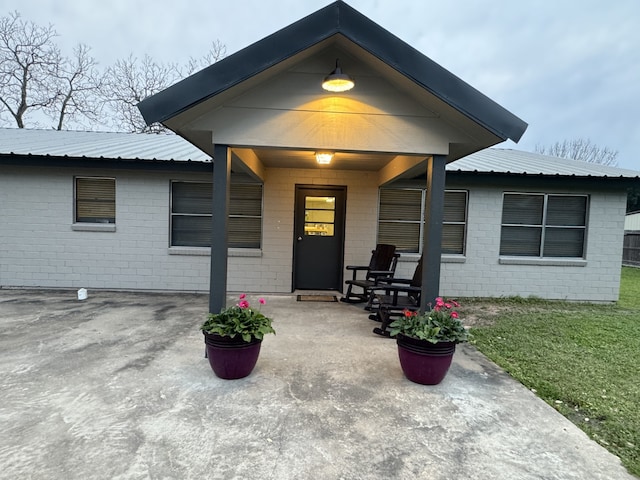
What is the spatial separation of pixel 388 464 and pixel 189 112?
3.01m

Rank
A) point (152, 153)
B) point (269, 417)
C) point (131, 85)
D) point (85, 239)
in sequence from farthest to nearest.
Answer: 1. point (131, 85)
2. point (152, 153)
3. point (85, 239)
4. point (269, 417)

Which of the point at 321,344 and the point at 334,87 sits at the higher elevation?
the point at 334,87

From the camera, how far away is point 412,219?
21.0 feet

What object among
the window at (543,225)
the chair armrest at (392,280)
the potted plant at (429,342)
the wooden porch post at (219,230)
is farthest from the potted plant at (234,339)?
the window at (543,225)

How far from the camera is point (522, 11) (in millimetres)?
12156

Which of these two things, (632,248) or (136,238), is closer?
(136,238)

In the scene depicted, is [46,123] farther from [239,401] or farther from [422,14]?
[239,401]

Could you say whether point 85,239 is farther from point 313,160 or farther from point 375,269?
point 375,269

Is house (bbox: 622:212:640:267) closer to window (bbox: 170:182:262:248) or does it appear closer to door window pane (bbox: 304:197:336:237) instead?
door window pane (bbox: 304:197:336:237)

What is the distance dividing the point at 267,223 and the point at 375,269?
2.13 metres

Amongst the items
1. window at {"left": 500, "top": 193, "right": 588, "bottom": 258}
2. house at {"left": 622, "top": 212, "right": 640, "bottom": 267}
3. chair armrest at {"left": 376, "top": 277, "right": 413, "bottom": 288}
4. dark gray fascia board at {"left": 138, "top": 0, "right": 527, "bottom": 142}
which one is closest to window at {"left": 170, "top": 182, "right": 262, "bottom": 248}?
chair armrest at {"left": 376, "top": 277, "right": 413, "bottom": 288}

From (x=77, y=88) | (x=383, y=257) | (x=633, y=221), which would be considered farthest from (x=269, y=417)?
(x=633, y=221)

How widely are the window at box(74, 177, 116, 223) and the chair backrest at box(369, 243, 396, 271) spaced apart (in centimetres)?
475

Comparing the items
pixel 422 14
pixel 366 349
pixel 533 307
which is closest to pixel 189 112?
pixel 366 349
